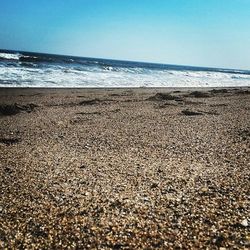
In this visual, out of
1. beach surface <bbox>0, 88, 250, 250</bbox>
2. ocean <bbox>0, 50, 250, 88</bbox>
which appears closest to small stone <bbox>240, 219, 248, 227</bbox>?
beach surface <bbox>0, 88, 250, 250</bbox>

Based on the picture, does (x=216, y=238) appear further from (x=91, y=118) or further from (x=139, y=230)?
(x=91, y=118)

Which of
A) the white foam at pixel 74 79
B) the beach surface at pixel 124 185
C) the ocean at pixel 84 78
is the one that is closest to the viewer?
the beach surface at pixel 124 185

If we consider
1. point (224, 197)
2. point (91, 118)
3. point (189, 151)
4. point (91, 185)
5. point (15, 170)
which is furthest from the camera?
point (91, 118)

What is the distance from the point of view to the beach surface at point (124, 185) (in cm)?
256

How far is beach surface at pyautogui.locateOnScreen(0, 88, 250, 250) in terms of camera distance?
8.40 feet

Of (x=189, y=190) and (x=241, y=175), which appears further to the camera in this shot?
(x=241, y=175)

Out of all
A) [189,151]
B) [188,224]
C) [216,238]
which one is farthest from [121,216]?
[189,151]

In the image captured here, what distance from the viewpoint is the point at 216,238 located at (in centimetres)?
249

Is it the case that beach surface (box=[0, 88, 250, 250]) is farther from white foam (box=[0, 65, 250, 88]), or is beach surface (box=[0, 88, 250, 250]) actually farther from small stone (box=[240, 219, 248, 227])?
white foam (box=[0, 65, 250, 88])

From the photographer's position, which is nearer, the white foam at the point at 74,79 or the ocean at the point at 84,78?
the white foam at the point at 74,79

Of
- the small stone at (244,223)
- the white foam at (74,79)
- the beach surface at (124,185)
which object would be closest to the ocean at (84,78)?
the white foam at (74,79)

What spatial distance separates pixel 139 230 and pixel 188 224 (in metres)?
0.47

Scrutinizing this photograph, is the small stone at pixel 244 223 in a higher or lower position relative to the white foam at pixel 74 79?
lower

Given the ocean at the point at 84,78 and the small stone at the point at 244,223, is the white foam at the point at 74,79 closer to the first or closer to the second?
the ocean at the point at 84,78
